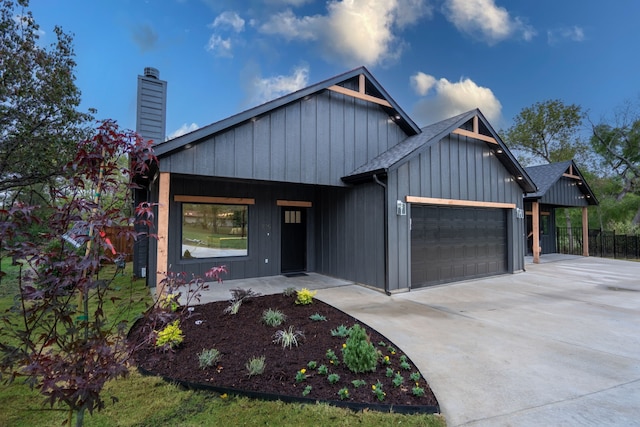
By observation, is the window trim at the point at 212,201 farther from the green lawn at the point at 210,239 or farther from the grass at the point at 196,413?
the grass at the point at 196,413

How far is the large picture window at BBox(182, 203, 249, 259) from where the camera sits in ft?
26.0

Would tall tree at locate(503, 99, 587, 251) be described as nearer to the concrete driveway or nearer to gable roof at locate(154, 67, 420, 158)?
the concrete driveway

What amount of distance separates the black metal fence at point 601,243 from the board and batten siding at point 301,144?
1364 cm

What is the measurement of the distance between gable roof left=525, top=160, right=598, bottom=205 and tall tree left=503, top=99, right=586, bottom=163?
10.2 meters

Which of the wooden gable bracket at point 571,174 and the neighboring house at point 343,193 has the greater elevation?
the wooden gable bracket at point 571,174

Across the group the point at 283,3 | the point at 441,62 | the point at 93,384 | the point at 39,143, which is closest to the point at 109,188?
the point at 93,384

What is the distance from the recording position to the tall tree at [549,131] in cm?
2255

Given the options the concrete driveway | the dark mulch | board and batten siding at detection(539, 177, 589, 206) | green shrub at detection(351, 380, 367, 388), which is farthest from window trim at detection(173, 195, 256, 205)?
board and batten siding at detection(539, 177, 589, 206)

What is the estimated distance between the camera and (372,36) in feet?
40.1

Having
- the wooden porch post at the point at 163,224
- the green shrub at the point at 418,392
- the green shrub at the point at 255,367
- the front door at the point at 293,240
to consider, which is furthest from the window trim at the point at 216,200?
the green shrub at the point at 418,392

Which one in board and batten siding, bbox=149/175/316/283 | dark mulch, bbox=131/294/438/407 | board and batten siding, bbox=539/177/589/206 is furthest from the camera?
board and batten siding, bbox=539/177/589/206

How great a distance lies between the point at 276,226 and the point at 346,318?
4.49 meters

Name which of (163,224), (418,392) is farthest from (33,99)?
(418,392)

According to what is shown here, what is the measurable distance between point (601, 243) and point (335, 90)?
1672 centimetres
